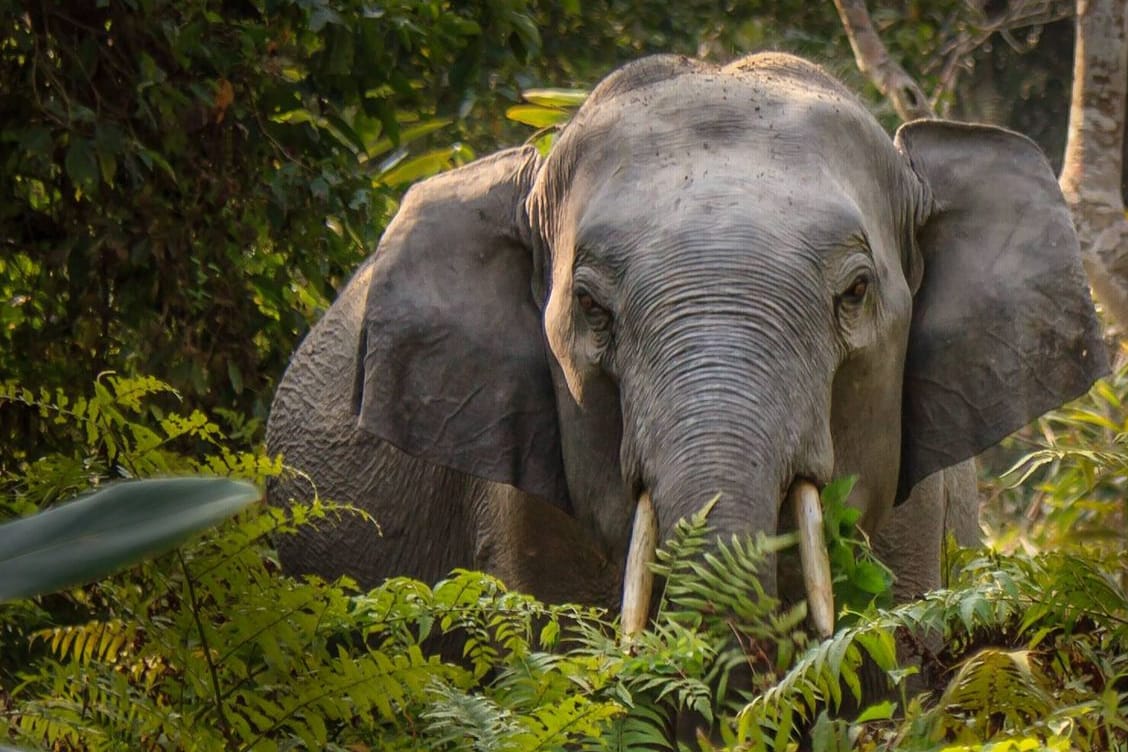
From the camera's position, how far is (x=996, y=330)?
20.7 ft

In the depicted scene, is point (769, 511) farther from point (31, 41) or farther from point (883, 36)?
point (883, 36)

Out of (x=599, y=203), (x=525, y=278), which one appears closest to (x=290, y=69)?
(x=525, y=278)

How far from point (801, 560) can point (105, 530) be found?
8.45 feet

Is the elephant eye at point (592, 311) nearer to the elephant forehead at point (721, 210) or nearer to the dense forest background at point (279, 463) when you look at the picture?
the elephant forehead at point (721, 210)

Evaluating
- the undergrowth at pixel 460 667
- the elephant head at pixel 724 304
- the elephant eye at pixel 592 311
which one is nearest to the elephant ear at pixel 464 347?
the elephant head at pixel 724 304

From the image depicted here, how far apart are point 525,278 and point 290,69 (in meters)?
2.52

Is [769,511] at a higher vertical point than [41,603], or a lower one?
higher

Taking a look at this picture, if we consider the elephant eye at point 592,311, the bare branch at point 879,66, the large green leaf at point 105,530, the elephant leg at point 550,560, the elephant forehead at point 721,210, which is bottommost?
the elephant leg at point 550,560

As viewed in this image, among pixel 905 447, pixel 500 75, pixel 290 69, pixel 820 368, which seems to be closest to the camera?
pixel 820 368

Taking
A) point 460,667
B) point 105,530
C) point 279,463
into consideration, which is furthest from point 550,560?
point 105,530

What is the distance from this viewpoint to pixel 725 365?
5457 millimetres

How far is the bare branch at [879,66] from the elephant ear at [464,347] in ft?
12.2

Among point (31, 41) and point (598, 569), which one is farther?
point (31, 41)

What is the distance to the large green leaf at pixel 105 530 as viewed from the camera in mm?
3107
